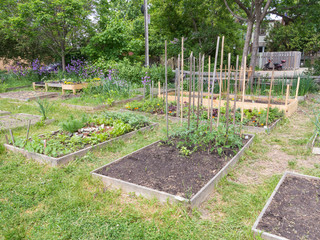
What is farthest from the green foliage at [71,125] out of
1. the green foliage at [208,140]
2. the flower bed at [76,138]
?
the green foliage at [208,140]

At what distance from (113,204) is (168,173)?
0.81 metres

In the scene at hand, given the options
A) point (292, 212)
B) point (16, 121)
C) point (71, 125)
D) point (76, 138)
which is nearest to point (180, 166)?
point (292, 212)

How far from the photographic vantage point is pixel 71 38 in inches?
490

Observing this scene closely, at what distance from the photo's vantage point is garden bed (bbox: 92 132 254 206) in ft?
8.78

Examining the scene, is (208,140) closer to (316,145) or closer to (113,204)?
(113,204)

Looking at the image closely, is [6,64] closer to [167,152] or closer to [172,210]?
[167,152]

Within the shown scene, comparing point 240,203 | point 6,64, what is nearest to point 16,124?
point 240,203

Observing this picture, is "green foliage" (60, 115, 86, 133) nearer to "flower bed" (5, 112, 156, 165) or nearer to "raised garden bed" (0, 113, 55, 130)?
"flower bed" (5, 112, 156, 165)

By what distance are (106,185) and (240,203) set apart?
5.20 ft

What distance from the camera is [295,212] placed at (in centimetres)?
234

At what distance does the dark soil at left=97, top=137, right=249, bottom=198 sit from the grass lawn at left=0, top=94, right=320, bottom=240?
198 mm

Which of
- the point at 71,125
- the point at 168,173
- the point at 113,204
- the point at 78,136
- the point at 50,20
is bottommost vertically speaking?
the point at 113,204

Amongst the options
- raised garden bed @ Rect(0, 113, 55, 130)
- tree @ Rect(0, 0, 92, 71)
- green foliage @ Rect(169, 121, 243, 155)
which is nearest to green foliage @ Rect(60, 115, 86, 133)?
raised garden bed @ Rect(0, 113, 55, 130)

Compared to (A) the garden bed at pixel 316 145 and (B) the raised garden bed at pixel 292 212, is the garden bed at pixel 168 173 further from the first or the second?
(A) the garden bed at pixel 316 145
